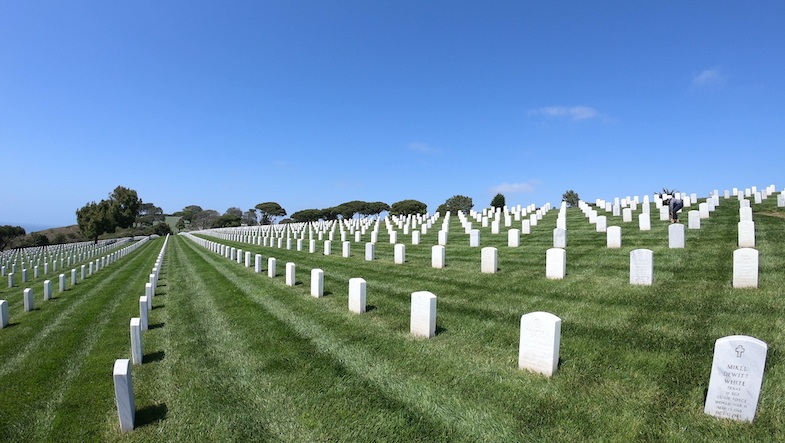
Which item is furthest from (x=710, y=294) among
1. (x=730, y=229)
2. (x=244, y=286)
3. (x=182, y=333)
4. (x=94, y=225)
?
(x=94, y=225)

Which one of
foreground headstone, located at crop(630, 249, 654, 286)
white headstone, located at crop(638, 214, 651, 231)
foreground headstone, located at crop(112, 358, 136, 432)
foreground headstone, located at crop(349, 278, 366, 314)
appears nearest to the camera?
foreground headstone, located at crop(112, 358, 136, 432)

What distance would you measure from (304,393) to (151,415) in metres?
1.99

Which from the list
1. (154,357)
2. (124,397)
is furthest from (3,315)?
(124,397)

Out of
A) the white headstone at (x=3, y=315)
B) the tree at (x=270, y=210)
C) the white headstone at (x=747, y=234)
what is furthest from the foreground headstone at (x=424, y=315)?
the tree at (x=270, y=210)

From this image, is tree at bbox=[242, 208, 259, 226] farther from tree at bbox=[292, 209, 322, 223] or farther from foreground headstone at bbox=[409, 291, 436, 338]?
foreground headstone at bbox=[409, 291, 436, 338]

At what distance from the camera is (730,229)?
1483 centimetres

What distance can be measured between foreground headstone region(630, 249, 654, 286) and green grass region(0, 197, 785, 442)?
34cm

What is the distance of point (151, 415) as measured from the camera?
512 centimetres

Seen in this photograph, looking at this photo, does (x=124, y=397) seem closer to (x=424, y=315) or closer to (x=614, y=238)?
(x=424, y=315)

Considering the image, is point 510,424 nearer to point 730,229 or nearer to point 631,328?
point 631,328

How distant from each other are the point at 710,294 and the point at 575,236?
1021 cm

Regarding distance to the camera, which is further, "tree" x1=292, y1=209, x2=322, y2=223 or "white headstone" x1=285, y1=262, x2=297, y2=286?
"tree" x1=292, y1=209, x2=322, y2=223

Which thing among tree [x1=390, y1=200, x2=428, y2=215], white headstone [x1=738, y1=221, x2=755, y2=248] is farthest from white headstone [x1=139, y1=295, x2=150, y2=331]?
tree [x1=390, y1=200, x2=428, y2=215]

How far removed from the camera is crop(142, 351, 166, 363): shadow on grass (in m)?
7.36
